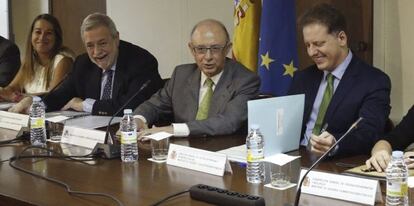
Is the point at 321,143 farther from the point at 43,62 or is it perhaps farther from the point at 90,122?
the point at 43,62

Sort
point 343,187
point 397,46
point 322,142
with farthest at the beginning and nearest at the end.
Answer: point 397,46 → point 322,142 → point 343,187

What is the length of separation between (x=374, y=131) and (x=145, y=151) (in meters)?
0.93

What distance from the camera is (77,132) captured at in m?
2.40

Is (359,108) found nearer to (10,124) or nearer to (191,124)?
(191,124)

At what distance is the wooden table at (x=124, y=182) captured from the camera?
161cm

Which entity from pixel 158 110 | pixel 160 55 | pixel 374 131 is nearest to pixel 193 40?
pixel 158 110

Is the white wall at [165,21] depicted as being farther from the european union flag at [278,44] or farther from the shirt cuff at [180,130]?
the shirt cuff at [180,130]

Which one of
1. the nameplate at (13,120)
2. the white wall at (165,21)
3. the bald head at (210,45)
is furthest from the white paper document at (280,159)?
the white wall at (165,21)

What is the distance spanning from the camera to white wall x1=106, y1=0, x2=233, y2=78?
4758mm

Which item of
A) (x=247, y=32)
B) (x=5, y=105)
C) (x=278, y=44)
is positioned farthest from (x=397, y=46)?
(x=5, y=105)

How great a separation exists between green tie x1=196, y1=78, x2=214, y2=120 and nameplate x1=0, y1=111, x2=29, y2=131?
2.79 feet

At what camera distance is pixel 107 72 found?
343 centimetres

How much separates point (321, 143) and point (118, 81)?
161 centimetres

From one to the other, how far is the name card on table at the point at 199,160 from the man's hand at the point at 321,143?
42cm
